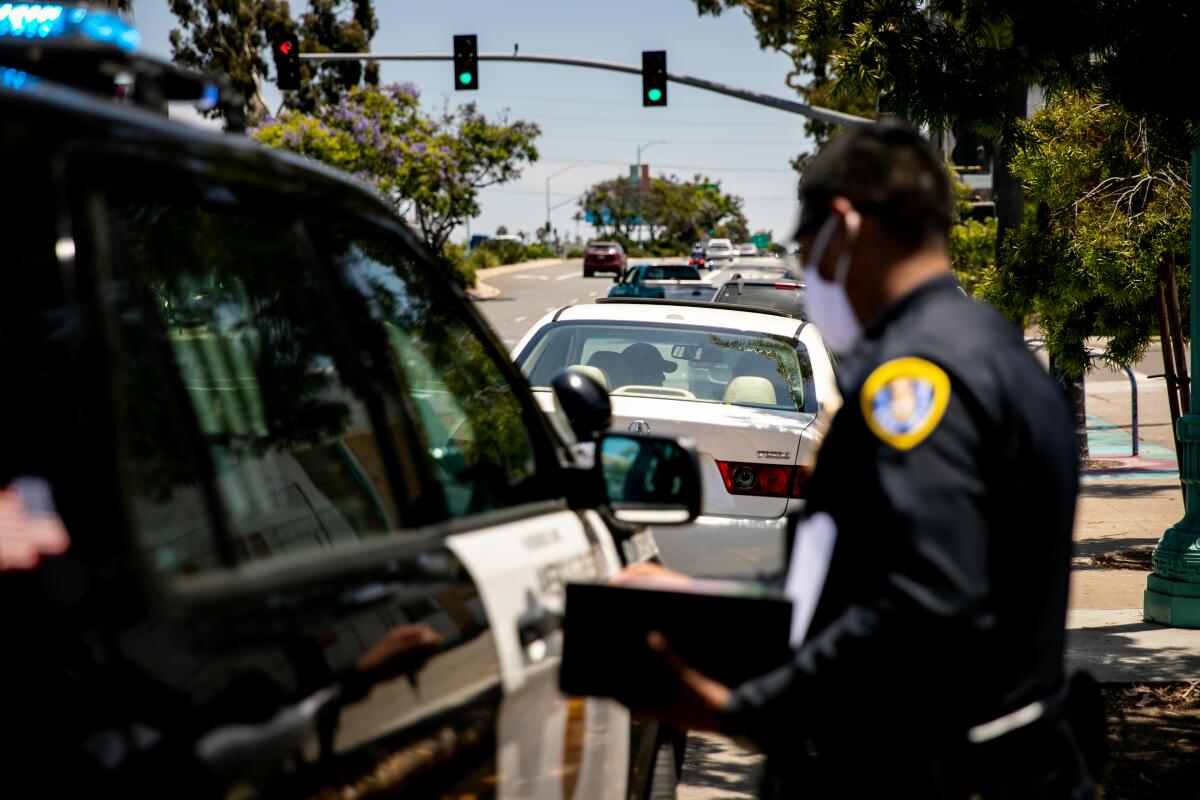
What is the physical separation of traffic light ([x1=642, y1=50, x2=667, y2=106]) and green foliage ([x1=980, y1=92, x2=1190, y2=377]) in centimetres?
1376

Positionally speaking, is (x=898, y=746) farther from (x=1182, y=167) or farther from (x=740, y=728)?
(x=1182, y=167)

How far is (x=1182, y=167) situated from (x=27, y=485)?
8811 mm

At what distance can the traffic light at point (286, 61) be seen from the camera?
77.9 feet

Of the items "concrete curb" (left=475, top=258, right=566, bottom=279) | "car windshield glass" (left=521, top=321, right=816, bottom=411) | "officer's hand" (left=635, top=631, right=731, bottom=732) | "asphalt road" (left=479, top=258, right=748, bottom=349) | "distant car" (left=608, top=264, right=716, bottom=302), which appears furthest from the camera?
"concrete curb" (left=475, top=258, right=566, bottom=279)

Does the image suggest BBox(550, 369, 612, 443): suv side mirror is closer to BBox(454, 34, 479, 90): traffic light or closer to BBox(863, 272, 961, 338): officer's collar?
BBox(863, 272, 961, 338): officer's collar

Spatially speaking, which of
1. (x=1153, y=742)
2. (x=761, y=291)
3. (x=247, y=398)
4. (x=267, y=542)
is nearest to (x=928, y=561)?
(x=267, y=542)

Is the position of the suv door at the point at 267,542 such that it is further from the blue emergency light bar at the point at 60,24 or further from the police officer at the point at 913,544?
the police officer at the point at 913,544

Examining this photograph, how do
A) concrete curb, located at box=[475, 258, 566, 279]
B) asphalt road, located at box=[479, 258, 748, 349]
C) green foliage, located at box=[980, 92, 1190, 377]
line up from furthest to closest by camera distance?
concrete curb, located at box=[475, 258, 566, 279], asphalt road, located at box=[479, 258, 748, 349], green foliage, located at box=[980, 92, 1190, 377]

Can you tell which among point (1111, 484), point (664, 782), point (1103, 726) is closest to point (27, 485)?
point (1103, 726)

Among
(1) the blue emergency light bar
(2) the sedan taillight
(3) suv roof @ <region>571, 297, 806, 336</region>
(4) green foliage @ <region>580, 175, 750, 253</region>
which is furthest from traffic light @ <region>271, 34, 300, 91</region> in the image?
(4) green foliage @ <region>580, 175, 750, 253</region>

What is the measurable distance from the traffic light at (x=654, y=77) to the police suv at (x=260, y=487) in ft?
66.4

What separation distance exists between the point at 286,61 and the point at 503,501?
22400mm

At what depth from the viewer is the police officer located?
1.92m

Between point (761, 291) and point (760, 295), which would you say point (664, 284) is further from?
point (760, 295)
